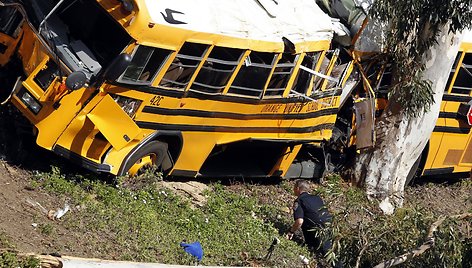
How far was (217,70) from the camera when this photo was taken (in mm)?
15391

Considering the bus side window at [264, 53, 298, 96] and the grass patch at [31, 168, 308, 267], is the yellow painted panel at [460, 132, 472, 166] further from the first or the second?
the grass patch at [31, 168, 308, 267]

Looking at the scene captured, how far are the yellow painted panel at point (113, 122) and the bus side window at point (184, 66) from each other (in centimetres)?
74

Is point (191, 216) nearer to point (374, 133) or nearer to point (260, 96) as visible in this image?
point (260, 96)

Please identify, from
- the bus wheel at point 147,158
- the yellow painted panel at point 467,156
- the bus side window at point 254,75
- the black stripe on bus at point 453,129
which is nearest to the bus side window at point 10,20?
the bus wheel at point 147,158

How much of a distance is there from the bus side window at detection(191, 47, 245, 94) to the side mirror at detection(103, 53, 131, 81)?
1600 millimetres

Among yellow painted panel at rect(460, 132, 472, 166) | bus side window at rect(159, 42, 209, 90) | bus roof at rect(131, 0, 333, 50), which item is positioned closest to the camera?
bus roof at rect(131, 0, 333, 50)

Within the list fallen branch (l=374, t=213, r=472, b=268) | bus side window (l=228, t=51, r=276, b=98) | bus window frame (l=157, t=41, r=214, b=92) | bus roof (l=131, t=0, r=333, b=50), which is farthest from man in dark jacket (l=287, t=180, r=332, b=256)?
fallen branch (l=374, t=213, r=472, b=268)

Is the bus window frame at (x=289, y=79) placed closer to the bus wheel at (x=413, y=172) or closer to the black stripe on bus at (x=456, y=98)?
the black stripe on bus at (x=456, y=98)

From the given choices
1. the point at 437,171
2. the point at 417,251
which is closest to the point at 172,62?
the point at 417,251

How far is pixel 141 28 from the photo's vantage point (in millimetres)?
14102

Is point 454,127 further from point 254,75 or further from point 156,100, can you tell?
point 156,100

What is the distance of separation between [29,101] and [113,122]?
112cm

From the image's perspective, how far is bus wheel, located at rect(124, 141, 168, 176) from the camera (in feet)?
49.9

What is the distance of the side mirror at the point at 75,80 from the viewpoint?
13.7 metres
